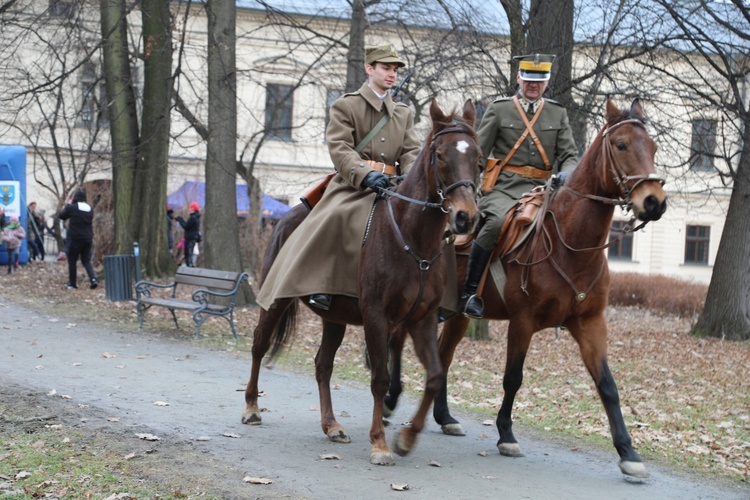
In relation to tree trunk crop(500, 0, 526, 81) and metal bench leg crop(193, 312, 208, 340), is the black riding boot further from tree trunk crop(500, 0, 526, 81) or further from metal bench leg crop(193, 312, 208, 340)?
tree trunk crop(500, 0, 526, 81)

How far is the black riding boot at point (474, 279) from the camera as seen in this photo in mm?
7582

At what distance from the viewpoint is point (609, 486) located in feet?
21.0

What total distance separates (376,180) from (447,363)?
2265mm

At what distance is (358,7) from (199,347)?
25.9 feet

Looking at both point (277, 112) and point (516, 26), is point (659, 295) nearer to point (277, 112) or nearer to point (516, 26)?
point (516, 26)

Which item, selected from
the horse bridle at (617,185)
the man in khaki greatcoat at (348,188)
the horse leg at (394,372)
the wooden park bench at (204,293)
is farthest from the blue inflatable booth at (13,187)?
the horse bridle at (617,185)

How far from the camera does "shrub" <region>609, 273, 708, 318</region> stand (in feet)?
75.2

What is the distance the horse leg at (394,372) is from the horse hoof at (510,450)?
1135 mm

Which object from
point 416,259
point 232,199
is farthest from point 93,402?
point 232,199

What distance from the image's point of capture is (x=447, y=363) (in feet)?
27.4

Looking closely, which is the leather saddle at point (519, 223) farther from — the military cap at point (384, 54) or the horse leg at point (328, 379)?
the military cap at point (384, 54)

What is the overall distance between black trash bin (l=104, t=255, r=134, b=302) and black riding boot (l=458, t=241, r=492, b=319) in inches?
457

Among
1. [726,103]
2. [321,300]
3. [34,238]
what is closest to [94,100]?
[34,238]

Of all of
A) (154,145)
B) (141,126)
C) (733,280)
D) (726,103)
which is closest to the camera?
(726,103)
